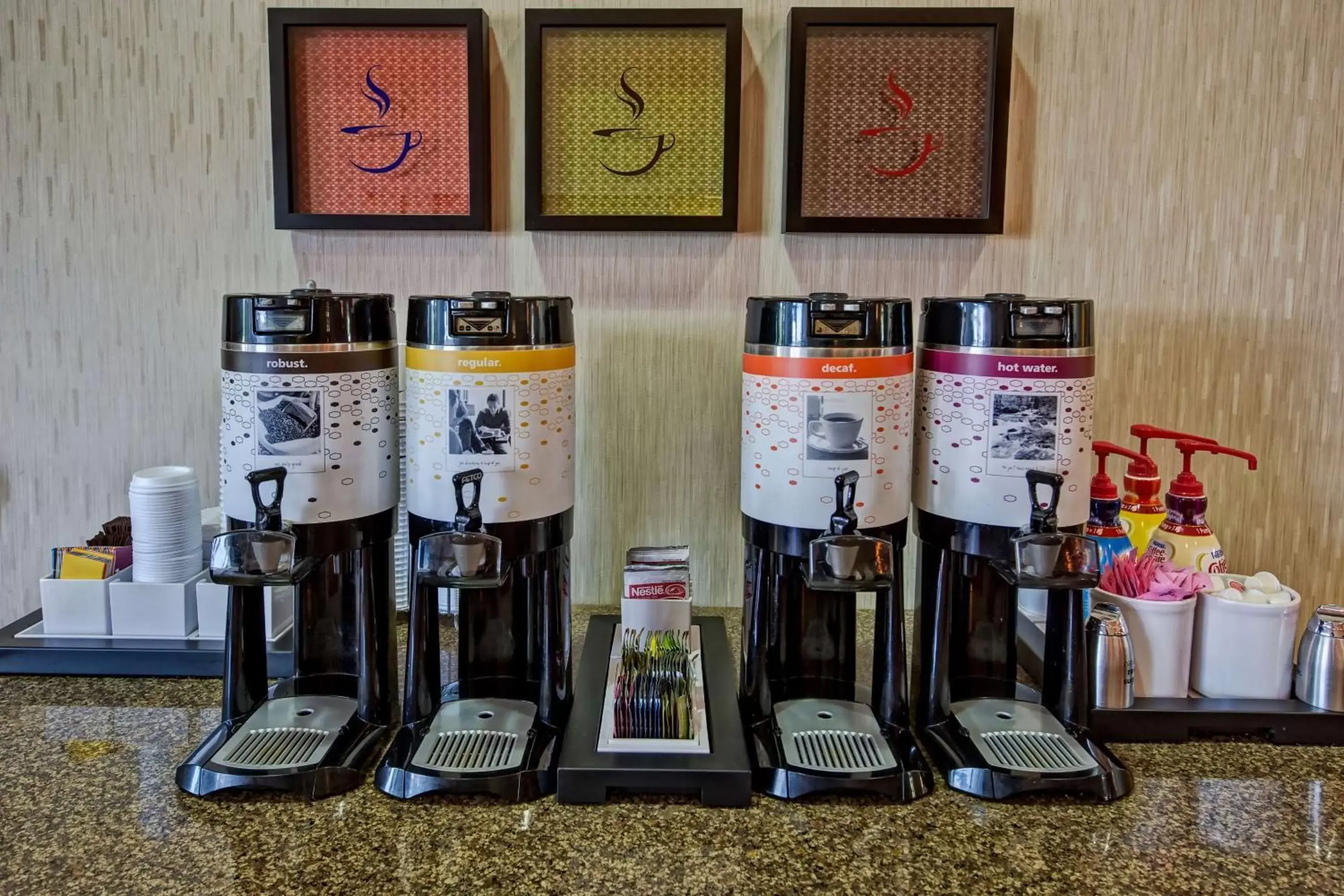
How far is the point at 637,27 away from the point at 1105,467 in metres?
0.82

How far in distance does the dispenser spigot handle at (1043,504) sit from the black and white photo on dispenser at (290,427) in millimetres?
655

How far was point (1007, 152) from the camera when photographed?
46.7 inches

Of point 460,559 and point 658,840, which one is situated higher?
point 460,559

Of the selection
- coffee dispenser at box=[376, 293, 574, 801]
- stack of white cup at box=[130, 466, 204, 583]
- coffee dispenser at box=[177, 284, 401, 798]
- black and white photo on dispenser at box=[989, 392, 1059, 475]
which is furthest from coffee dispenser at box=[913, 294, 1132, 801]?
stack of white cup at box=[130, 466, 204, 583]

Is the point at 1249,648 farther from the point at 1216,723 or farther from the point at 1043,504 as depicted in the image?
the point at 1043,504

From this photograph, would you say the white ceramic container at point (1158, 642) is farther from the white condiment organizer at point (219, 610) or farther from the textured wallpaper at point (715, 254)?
the white condiment organizer at point (219, 610)

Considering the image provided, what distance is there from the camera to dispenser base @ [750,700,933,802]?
82cm

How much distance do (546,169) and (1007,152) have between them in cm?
59

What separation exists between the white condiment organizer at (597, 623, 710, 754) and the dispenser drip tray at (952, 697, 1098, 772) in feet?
0.85

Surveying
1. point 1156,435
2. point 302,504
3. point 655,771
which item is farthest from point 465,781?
point 1156,435

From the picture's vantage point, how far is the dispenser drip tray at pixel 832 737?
84 cm

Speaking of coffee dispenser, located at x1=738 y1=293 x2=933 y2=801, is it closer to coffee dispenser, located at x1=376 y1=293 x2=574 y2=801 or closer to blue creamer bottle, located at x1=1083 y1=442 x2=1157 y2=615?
coffee dispenser, located at x1=376 y1=293 x2=574 y2=801

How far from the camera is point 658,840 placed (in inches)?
30.2

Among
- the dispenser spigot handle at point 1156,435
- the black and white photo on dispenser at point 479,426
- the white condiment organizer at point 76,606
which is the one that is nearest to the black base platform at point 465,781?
the black and white photo on dispenser at point 479,426
